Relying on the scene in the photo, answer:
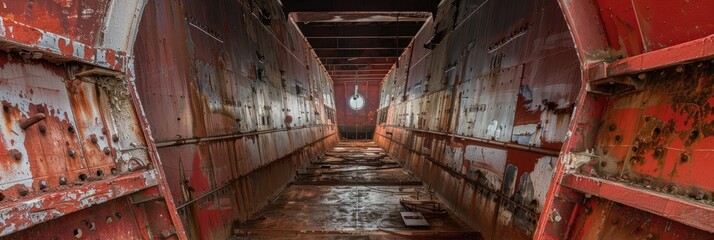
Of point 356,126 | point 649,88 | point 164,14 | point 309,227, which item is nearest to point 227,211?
point 309,227

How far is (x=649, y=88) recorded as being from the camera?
191 centimetres

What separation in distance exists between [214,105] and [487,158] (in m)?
3.84

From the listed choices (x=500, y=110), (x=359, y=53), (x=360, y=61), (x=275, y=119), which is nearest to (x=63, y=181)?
(x=500, y=110)

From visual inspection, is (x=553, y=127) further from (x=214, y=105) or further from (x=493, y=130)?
(x=214, y=105)

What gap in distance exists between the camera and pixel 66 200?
5.12 feet

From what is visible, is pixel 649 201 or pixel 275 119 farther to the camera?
pixel 275 119

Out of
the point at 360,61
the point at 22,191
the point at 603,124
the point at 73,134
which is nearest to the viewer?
the point at 22,191

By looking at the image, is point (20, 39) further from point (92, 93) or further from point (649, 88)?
point (649, 88)

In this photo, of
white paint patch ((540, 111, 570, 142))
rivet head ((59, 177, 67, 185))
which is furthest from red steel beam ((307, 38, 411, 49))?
rivet head ((59, 177, 67, 185))

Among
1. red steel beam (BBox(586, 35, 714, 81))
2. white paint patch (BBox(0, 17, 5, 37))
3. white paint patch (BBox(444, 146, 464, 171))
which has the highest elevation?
red steel beam (BBox(586, 35, 714, 81))

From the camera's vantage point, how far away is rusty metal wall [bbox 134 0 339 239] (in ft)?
11.3

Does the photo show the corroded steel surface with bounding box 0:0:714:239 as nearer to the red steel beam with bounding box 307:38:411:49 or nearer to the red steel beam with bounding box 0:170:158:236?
the red steel beam with bounding box 0:170:158:236

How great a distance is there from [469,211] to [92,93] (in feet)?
16.0

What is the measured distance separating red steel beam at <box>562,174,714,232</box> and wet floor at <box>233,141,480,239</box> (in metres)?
2.96
